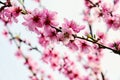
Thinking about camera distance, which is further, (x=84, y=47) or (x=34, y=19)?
(x=84, y=47)

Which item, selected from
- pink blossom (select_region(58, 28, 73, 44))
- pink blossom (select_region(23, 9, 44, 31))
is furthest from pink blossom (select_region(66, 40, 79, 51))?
pink blossom (select_region(23, 9, 44, 31))

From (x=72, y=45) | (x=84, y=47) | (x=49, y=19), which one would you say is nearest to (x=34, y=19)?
(x=49, y=19)

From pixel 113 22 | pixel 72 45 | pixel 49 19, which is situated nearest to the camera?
pixel 49 19

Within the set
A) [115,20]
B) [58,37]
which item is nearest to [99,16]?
[115,20]

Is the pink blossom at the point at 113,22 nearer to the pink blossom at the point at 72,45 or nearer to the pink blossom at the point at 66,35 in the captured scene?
the pink blossom at the point at 72,45

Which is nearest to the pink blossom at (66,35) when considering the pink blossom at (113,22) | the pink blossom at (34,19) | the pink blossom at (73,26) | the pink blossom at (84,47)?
the pink blossom at (73,26)

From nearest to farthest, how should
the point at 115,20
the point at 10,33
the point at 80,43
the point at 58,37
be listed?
the point at 58,37 → the point at 80,43 → the point at 115,20 → the point at 10,33

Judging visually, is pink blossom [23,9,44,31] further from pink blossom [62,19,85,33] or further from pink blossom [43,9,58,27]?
pink blossom [62,19,85,33]

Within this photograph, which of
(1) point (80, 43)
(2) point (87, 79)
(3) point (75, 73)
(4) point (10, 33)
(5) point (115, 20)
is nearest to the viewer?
(1) point (80, 43)

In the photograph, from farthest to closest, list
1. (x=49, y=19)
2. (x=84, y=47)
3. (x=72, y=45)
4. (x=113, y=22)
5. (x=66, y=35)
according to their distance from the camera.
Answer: (x=113, y=22) < (x=84, y=47) < (x=72, y=45) < (x=49, y=19) < (x=66, y=35)

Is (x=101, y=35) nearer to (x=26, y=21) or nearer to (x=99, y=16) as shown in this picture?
(x=99, y=16)

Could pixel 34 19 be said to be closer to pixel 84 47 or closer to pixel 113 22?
pixel 84 47
